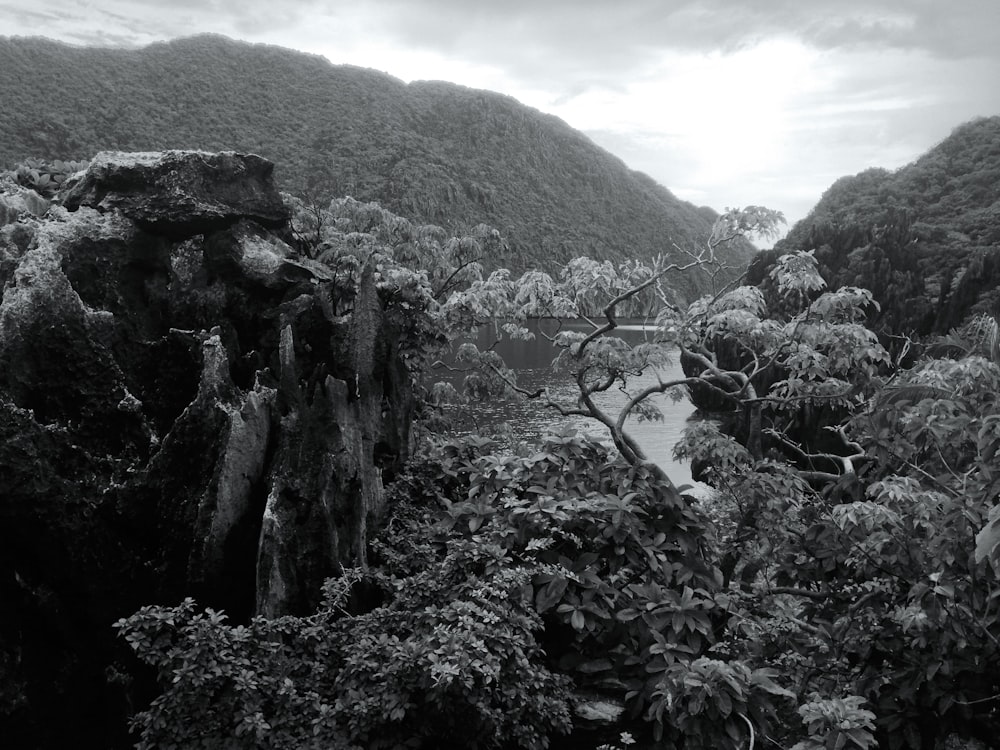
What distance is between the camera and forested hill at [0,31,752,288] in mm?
50938

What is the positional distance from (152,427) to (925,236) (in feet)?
164

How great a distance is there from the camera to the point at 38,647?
5.61 metres

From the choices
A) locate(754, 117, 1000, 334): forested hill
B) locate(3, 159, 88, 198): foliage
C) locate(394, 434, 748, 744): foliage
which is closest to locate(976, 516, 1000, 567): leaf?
locate(394, 434, 748, 744): foliage

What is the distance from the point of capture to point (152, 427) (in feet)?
20.7

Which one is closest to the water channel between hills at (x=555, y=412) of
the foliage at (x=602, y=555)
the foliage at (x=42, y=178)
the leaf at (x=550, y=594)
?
the foliage at (x=42, y=178)

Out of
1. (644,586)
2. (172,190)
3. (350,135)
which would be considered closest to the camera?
(644,586)

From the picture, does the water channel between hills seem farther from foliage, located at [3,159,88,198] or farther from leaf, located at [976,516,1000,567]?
leaf, located at [976,516,1000,567]

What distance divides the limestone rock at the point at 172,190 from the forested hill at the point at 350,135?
104 ft

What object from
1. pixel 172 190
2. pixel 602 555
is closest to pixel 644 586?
pixel 602 555

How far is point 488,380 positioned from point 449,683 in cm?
754

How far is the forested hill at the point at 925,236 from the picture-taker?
105 ft

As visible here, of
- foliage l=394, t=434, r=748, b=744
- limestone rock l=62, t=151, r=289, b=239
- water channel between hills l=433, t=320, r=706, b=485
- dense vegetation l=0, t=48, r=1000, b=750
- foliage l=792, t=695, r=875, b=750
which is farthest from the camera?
water channel between hills l=433, t=320, r=706, b=485

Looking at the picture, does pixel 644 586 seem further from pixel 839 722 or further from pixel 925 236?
pixel 925 236

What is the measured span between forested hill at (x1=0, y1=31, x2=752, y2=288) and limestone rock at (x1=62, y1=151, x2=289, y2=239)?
104ft
